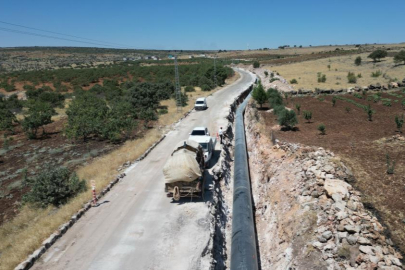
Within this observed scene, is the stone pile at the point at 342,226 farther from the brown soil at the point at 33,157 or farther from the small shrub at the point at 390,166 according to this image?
the brown soil at the point at 33,157

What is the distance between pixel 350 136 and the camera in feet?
Answer: 83.7

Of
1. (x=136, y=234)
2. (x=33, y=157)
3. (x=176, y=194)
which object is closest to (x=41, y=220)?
(x=136, y=234)

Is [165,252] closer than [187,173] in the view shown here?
Yes

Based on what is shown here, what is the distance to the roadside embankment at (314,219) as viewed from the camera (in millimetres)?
10227

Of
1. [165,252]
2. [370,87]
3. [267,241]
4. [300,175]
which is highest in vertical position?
[370,87]

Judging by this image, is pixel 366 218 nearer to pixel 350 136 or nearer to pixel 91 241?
pixel 91 241

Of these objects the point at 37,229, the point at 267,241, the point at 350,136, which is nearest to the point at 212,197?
the point at 267,241

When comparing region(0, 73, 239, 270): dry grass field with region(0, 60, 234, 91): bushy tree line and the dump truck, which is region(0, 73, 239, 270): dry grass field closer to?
the dump truck

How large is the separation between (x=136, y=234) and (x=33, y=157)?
22.9 meters

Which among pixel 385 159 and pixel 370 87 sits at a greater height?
pixel 370 87

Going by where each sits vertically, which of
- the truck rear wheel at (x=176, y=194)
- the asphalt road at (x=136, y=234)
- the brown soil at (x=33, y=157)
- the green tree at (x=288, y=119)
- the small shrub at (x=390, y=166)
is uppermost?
the green tree at (x=288, y=119)

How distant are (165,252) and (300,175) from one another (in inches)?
371

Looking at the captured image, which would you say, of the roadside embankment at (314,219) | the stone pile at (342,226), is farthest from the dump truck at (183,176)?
the stone pile at (342,226)

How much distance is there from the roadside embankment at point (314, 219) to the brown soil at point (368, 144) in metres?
1.19
